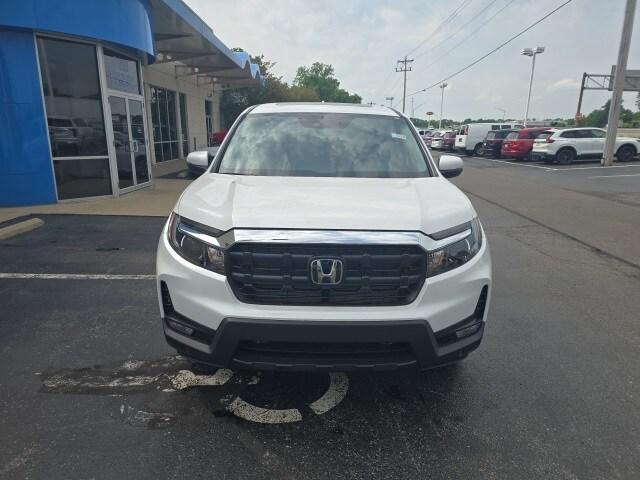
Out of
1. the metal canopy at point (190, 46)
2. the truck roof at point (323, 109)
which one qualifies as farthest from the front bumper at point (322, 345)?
the metal canopy at point (190, 46)

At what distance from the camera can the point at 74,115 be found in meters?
9.38

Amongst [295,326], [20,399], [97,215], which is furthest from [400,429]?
[97,215]

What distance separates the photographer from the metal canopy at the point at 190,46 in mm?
12039

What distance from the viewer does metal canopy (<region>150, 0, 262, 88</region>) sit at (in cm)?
1204

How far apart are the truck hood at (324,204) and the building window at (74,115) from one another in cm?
756

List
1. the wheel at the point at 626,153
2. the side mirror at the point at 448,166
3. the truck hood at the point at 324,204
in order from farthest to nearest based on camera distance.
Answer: the wheel at the point at 626,153
the side mirror at the point at 448,166
the truck hood at the point at 324,204

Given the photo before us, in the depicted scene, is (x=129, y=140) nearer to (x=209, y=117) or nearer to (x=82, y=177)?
(x=82, y=177)

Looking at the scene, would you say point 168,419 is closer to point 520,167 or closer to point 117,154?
point 117,154

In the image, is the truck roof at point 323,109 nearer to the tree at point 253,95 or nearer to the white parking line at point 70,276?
the white parking line at point 70,276

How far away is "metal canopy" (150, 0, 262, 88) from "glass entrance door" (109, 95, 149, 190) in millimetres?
2237

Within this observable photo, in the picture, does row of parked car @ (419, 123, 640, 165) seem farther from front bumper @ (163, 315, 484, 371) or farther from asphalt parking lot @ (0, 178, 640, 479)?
front bumper @ (163, 315, 484, 371)

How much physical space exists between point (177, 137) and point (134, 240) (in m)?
16.3

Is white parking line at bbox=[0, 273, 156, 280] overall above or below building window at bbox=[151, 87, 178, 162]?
below

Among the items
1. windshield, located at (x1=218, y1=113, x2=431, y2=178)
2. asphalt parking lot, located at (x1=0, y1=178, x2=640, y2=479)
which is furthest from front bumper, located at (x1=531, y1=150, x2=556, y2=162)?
windshield, located at (x1=218, y1=113, x2=431, y2=178)
